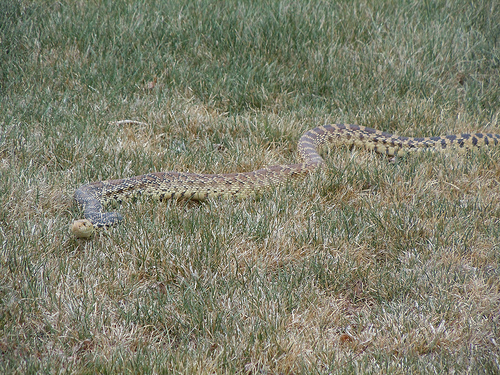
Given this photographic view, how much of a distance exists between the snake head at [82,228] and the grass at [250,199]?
0.12m

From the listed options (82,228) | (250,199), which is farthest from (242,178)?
(82,228)

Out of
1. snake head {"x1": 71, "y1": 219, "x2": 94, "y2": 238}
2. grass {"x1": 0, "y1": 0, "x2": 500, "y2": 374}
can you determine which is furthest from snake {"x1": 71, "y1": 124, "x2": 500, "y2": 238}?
grass {"x1": 0, "y1": 0, "x2": 500, "y2": 374}

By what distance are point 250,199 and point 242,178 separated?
1.32 feet

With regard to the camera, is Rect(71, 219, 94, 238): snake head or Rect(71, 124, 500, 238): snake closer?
Rect(71, 219, 94, 238): snake head

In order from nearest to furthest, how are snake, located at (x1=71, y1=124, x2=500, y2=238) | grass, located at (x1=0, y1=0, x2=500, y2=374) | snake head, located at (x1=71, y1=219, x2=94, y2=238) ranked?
grass, located at (x1=0, y1=0, x2=500, y2=374) < snake head, located at (x1=71, y1=219, x2=94, y2=238) < snake, located at (x1=71, y1=124, x2=500, y2=238)

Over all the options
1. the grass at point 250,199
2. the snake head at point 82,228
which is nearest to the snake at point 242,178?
the snake head at point 82,228

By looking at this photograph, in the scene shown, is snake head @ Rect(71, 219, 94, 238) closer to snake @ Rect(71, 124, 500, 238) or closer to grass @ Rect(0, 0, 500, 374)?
snake @ Rect(71, 124, 500, 238)

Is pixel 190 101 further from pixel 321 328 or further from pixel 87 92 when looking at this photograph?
pixel 321 328

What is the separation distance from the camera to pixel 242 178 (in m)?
5.21

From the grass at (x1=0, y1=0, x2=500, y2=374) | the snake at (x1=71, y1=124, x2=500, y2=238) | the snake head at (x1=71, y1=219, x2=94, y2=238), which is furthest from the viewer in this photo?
the snake at (x1=71, y1=124, x2=500, y2=238)

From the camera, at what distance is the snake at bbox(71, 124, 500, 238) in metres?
4.56

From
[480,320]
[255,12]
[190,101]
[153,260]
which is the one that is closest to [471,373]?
[480,320]

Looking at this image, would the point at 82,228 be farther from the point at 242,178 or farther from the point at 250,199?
the point at 242,178

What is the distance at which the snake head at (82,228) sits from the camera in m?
4.03
